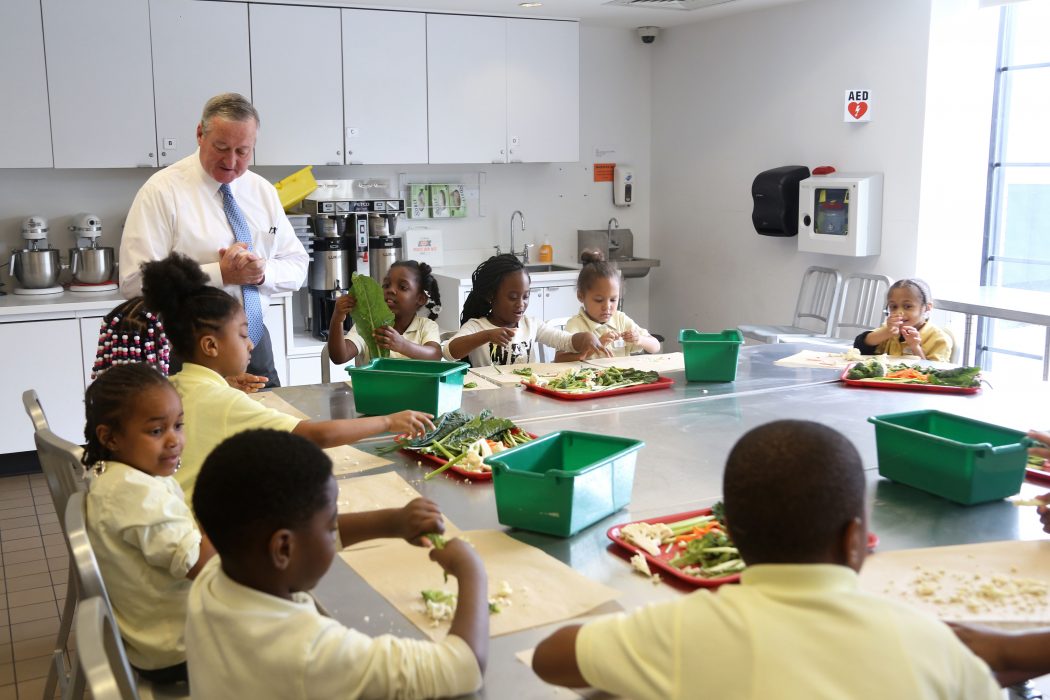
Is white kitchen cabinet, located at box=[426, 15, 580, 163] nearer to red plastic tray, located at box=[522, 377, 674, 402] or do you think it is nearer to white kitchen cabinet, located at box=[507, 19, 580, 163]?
white kitchen cabinet, located at box=[507, 19, 580, 163]

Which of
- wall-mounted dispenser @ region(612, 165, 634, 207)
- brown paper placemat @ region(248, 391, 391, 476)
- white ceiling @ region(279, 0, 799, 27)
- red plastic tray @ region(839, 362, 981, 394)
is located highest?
white ceiling @ region(279, 0, 799, 27)

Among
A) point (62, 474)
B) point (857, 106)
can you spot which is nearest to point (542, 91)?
point (857, 106)

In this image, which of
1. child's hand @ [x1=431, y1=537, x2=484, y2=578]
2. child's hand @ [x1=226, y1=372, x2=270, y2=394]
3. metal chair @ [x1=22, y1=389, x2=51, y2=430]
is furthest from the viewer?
child's hand @ [x1=226, y1=372, x2=270, y2=394]

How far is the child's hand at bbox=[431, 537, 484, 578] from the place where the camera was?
146 cm

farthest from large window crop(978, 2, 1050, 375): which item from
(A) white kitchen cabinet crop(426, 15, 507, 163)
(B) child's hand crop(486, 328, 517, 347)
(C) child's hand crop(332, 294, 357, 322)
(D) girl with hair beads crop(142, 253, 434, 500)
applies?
(D) girl with hair beads crop(142, 253, 434, 500)

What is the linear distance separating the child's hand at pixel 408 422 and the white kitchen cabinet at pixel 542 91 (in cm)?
404

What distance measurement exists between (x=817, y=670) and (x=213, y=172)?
268cm

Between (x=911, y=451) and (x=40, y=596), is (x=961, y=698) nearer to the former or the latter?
(x=911, y=451)

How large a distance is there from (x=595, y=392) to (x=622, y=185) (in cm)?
408

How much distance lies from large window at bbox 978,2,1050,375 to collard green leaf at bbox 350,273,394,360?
11.5 feet

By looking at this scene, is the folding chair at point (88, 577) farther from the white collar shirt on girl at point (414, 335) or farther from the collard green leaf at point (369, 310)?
the white collar shirt on girl at point (414, 335)

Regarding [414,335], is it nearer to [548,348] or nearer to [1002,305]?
[548,348]

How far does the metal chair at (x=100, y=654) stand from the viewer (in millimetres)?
1152

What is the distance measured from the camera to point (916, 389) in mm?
2947
